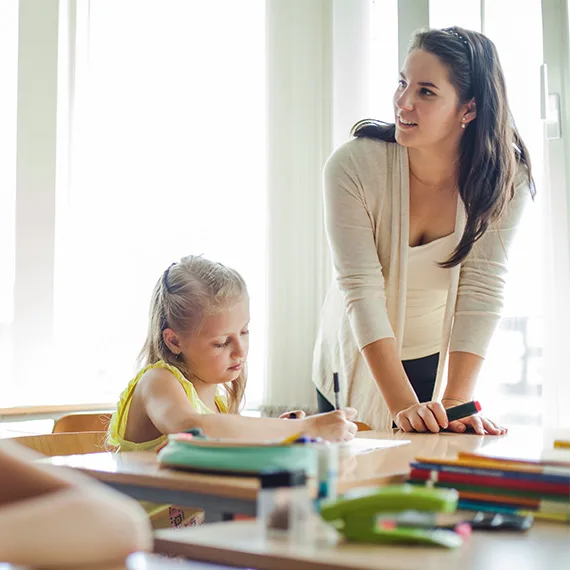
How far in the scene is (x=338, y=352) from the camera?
2285 mm

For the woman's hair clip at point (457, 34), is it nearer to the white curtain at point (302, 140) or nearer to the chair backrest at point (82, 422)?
the white curtain at point (302, 140)

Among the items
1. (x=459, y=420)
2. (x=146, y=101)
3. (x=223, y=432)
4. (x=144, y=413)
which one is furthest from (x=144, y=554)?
(x=146, y=101)

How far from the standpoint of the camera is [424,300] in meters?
2.23

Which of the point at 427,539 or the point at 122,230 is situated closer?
the point at 427,539

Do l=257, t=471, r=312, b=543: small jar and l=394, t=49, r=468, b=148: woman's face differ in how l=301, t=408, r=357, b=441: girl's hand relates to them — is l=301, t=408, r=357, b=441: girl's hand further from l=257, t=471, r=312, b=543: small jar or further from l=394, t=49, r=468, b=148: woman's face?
l=394, t=49, r=468, b=148: woman's face

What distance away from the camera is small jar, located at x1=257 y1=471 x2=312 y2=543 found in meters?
0.74

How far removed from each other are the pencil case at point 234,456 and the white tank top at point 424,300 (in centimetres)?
119

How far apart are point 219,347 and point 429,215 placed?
2.49ft

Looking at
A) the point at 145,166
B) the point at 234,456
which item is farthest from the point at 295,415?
the point at 145,166

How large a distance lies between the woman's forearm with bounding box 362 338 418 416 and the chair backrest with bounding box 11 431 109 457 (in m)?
0.65

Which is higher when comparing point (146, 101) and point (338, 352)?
point (146, 101)

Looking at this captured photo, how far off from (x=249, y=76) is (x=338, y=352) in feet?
5.67

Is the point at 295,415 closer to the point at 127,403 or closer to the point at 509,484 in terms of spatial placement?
the point at 127,403

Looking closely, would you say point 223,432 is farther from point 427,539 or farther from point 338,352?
point 338,352
